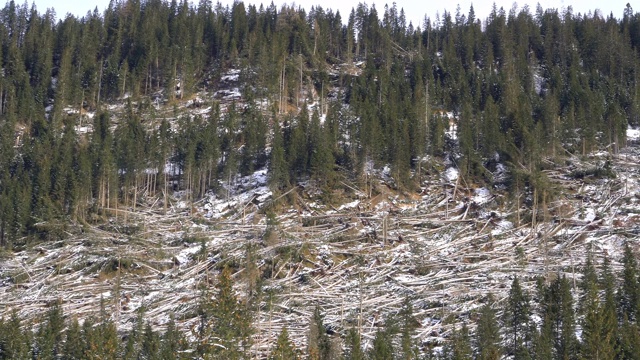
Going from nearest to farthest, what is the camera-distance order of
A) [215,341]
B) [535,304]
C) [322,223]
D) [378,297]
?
1. [215,341]
2. [535,304]
3. [378,297]
4. [322,223]

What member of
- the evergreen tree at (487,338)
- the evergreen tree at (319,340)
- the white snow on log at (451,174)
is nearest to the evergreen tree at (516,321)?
the evergreen tree at (487,338)

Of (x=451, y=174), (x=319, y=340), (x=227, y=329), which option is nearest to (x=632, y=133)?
(x=451, y=174)

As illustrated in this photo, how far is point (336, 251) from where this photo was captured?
63.4m

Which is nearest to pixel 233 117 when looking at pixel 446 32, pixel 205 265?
pixel 205 265

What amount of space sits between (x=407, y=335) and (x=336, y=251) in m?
20.2

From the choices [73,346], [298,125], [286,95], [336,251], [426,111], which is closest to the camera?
[73,346]

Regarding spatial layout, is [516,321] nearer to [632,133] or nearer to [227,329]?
[227,329]

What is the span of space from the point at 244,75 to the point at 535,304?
2667 inches

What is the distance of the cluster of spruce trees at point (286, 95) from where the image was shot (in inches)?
2997

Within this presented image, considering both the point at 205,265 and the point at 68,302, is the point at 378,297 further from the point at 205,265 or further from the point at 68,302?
the point at 68,302

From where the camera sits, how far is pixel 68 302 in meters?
56.4

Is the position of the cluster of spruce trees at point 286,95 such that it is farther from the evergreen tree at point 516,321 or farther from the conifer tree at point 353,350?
the conifer tree at point 353,350

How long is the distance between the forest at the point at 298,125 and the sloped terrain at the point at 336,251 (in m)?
1.76

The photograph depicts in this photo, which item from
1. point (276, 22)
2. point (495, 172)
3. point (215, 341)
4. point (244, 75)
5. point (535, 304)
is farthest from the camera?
point (276, 22)
